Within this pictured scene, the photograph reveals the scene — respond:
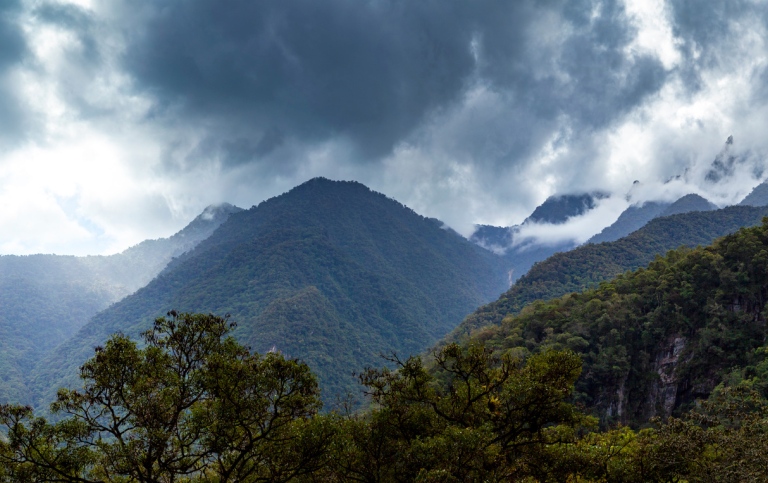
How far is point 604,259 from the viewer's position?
11638cm

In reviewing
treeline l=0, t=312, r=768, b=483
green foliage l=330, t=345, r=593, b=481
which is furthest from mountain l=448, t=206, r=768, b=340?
treeline l=0, t=312, r=768, b=483

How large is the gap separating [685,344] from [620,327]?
7263 millimetres

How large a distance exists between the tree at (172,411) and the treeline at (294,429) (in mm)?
37

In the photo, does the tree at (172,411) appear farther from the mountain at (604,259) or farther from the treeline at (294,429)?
the mountain at (604,259)

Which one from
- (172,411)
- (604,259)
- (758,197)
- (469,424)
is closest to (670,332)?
(469,424)

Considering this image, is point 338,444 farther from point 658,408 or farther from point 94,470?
point 658,408

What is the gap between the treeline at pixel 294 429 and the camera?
11398 millimetres

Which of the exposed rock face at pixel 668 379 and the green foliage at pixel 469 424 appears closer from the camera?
the green foliage at pixel 469 424

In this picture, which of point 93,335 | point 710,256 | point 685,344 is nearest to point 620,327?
point 685,344

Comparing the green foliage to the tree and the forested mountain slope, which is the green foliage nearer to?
the tree

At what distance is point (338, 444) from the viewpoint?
1201 centimetres

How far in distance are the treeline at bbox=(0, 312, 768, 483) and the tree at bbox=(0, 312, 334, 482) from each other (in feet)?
0.12

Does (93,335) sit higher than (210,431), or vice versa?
(93,335)

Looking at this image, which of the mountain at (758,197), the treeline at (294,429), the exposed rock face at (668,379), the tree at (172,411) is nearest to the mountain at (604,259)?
the exposed rock face at (668,379)
